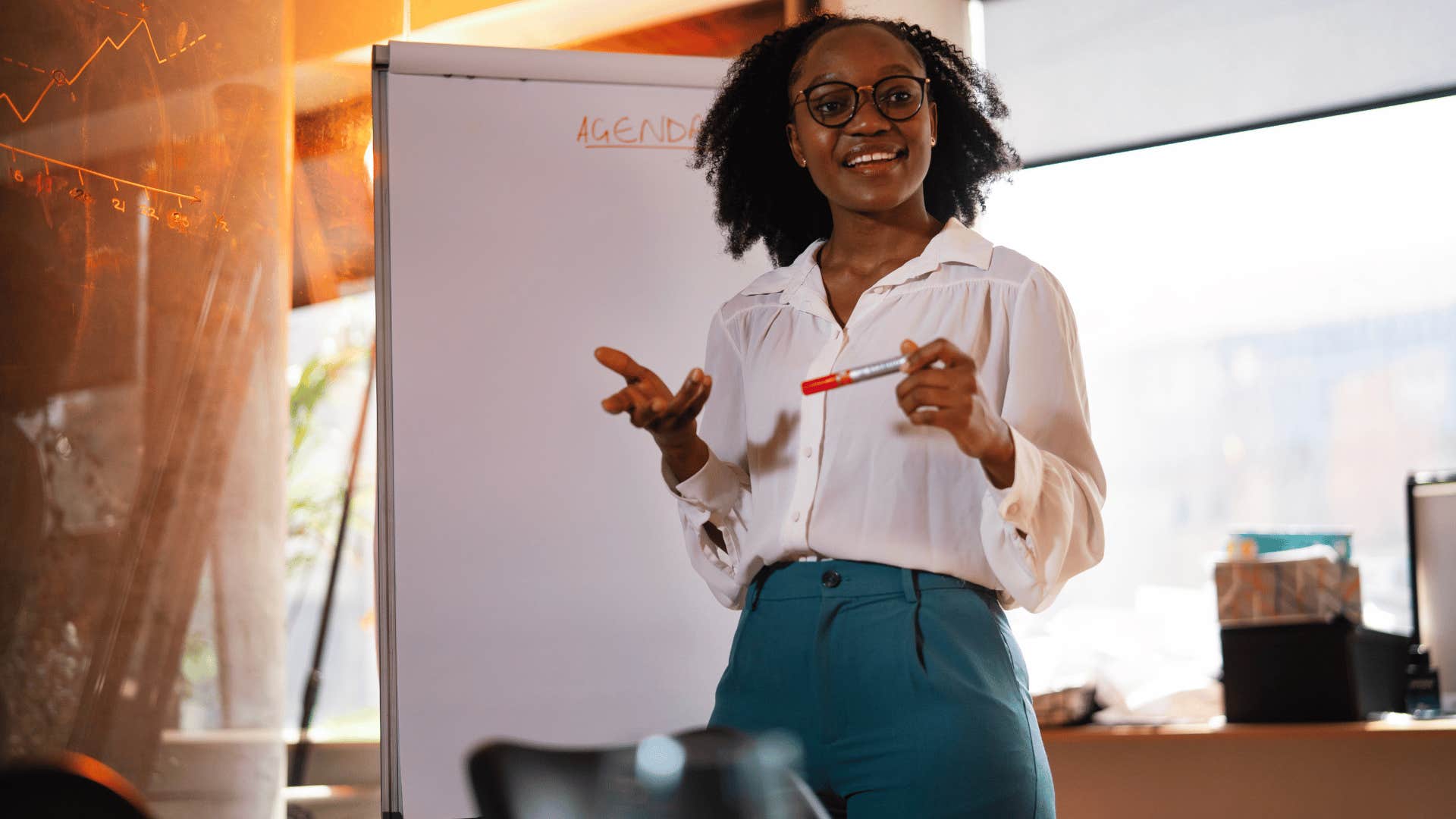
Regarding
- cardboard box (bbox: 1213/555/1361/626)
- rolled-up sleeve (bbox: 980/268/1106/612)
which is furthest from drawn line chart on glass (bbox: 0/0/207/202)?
cardboard box (bbox: 1213/555/1361/626)

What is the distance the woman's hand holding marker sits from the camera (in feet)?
3.48

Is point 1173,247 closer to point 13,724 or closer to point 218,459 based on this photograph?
point 218,459

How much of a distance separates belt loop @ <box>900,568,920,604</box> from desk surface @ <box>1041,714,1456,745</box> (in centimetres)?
139

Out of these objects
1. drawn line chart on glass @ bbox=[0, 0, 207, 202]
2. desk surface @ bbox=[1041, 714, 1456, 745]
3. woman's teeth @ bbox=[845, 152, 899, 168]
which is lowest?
desk surface @ bbox=[1041, 714, 1456, 745]

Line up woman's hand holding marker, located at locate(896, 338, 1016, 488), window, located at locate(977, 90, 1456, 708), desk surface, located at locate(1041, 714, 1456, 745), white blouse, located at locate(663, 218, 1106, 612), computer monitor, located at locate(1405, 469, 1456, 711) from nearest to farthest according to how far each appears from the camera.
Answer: woman's hand holding marker, located at locate(896, 338, 1016, 488) < white blouse, located at locate(663, 218, 1106, 612) < desk surface, located at locate(1041, 714, 1456, 745) < computer monitor, located at locate(1405, 469, 1456, 711) < window, located at locate(977, 90, 1456, 708)

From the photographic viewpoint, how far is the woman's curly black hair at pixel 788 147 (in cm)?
162

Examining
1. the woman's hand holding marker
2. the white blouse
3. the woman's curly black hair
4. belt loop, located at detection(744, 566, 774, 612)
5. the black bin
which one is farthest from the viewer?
the black bin

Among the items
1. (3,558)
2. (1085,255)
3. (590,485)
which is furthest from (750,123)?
(1085,255)

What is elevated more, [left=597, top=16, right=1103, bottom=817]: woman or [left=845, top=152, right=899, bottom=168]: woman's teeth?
[left=845, top=152, right=899, bottom=168]: woman's teeth

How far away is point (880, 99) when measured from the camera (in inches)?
54.5

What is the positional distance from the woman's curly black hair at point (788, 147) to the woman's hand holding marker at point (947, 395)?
633 mm

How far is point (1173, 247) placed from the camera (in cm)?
346

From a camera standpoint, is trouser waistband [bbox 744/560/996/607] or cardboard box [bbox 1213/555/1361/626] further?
cardboard box [bbox 1213/555/1361/626]

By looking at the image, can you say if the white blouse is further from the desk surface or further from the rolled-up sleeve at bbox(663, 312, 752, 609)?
the desk surface
